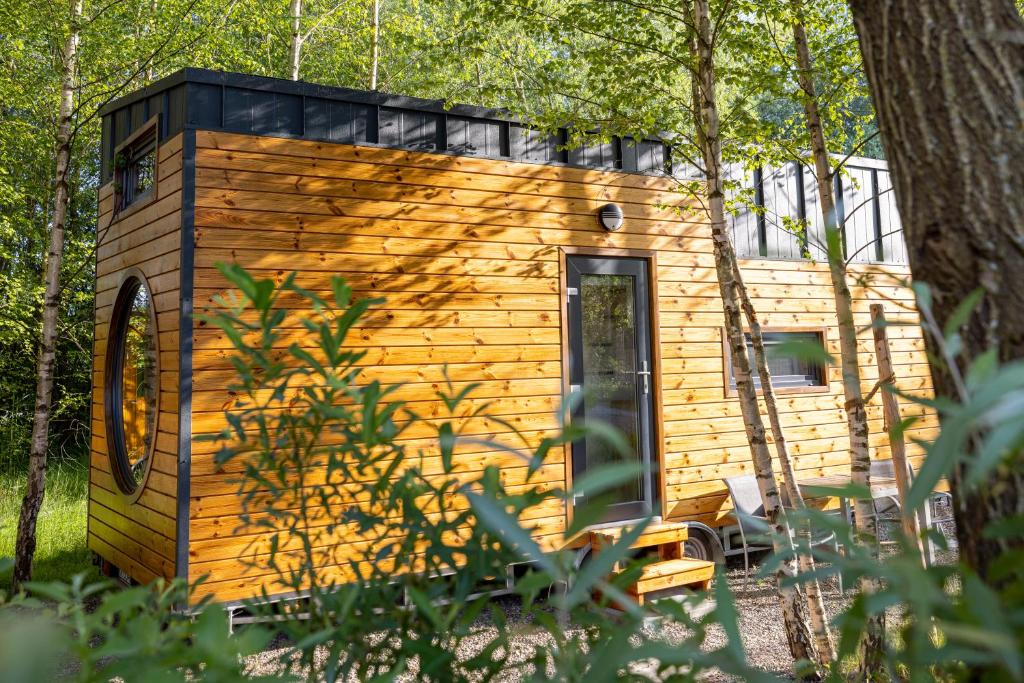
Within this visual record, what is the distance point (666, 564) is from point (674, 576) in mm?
165

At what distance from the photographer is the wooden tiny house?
4391 mm

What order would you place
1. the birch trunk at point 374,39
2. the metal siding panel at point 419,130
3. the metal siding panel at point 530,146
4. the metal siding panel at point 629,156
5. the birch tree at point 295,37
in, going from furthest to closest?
the birch trunk at point 374,39 → the birch tree at point 295,37 → the metal siding panel at point 629,156 → the metal siding panel at point 530,146 → the metal siding panel at point 419,130

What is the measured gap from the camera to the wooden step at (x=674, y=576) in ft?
15.8

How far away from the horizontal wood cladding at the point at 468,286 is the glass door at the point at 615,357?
138 mm

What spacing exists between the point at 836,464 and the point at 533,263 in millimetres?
3468

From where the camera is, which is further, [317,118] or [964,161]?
[317,118]

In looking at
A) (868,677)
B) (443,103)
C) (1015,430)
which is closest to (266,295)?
(1015,430)

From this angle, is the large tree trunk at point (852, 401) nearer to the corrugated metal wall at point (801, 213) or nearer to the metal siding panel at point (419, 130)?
the corrugated metal wall at point (801, 213)

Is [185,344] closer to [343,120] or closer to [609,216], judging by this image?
[343,120]

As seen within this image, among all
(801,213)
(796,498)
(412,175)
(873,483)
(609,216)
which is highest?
(801,213)

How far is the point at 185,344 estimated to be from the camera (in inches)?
168

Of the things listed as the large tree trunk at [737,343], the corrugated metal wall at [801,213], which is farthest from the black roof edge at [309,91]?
the corrugated metal wall at [801,213]

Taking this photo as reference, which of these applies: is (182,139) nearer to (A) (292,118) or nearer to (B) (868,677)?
A: (A) (292,118)

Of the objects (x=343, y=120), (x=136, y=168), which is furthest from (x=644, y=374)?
(x=136, y=168)
